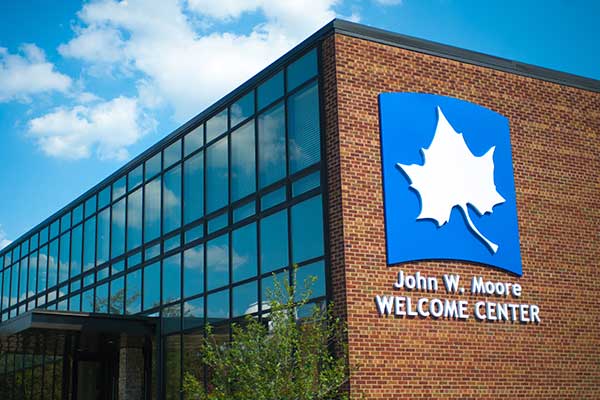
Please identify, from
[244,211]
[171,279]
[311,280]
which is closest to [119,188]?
[171,279]

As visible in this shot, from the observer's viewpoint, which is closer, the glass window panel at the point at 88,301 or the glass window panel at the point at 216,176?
the glass window panel at the point at 216,176

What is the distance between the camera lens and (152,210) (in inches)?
958

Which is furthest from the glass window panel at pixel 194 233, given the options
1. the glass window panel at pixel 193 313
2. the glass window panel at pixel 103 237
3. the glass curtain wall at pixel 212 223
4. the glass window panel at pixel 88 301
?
the glass window panel at pixel 88 301

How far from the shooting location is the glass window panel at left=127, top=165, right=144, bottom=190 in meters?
25.4

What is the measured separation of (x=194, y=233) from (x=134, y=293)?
14.1 ft

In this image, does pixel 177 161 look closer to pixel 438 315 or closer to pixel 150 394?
pixel 150 394

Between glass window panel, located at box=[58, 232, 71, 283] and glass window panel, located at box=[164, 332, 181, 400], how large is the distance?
905cm

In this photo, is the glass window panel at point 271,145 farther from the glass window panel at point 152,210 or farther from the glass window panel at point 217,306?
the glass window panel at point 152,210

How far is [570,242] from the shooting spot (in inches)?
750

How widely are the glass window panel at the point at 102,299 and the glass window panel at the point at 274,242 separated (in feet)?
32.5

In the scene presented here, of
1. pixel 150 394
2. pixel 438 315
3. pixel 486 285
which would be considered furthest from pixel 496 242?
pixel 150 394

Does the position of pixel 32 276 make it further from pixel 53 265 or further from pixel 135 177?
pixel 135 177

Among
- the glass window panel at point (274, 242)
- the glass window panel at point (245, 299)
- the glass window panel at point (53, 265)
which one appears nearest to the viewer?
the glass window panel at point (274, 242)

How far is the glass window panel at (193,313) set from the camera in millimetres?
20984
